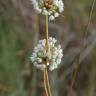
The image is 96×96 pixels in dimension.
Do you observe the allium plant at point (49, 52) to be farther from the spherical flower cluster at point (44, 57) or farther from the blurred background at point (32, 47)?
the blurred background at point (32, 47)

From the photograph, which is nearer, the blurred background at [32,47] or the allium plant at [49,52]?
the allium plant at [49,52]

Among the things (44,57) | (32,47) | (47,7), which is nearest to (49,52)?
(44,57)

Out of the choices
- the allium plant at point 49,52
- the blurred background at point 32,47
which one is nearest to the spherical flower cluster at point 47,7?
the allium plant at point 49,52

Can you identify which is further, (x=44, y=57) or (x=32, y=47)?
(x=32, y=47)

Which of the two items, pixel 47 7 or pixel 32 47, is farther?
pixel 32 47

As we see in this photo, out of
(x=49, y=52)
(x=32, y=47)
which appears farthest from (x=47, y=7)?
(x=32, y=47)

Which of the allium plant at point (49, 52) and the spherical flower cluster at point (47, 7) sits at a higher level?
the spherical flower cluster at point (47, 7)

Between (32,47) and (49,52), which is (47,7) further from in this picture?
(32,47)

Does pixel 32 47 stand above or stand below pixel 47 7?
below

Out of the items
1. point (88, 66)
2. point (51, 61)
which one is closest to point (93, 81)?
point (88, 66)
